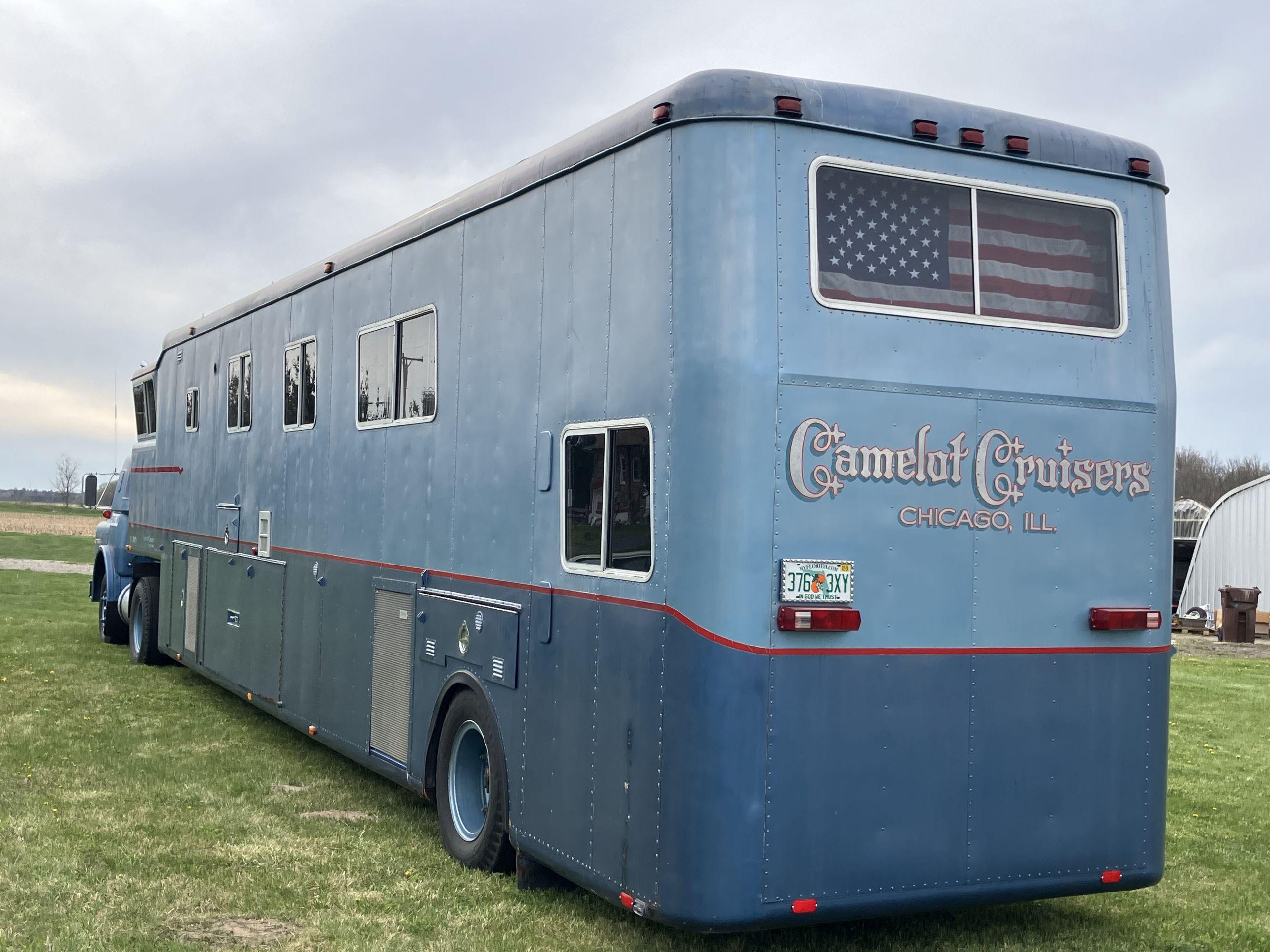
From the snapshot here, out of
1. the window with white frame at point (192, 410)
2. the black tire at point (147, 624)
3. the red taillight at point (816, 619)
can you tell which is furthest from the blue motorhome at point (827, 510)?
the black tire at point (147, 624)

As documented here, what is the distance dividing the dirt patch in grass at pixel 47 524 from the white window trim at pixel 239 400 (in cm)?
4044

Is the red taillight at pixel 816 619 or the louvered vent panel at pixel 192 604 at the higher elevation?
the red taillight at pixel 816 619

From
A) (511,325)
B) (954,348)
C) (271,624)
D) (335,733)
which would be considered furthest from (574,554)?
(271,624)

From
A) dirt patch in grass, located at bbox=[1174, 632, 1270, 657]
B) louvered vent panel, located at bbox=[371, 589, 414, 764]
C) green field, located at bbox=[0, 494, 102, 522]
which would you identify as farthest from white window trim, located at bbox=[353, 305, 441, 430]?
green field, located at bbox=[0, 494, 102, 522]

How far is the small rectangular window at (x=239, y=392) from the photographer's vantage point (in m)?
11.3

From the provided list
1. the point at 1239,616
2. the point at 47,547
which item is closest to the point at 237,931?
the point at 1239,616

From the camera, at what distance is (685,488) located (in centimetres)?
519

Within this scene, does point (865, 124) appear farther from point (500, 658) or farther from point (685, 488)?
point (500, 658)

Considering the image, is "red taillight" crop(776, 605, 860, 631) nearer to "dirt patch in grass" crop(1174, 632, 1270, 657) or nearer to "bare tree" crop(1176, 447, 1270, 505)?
"dirt patch in grass" crop(1174, 632, 1270, 657)

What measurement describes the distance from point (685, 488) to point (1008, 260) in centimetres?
181

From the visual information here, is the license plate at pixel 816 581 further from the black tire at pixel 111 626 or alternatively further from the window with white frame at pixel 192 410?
the black tire at pixel 111 626

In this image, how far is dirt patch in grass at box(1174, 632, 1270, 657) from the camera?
25.4 meters

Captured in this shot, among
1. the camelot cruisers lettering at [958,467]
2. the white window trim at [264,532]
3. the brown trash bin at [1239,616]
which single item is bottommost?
the brown trash bin at [1239,616]

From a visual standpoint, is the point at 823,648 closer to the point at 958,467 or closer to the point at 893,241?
the point at 958,467
